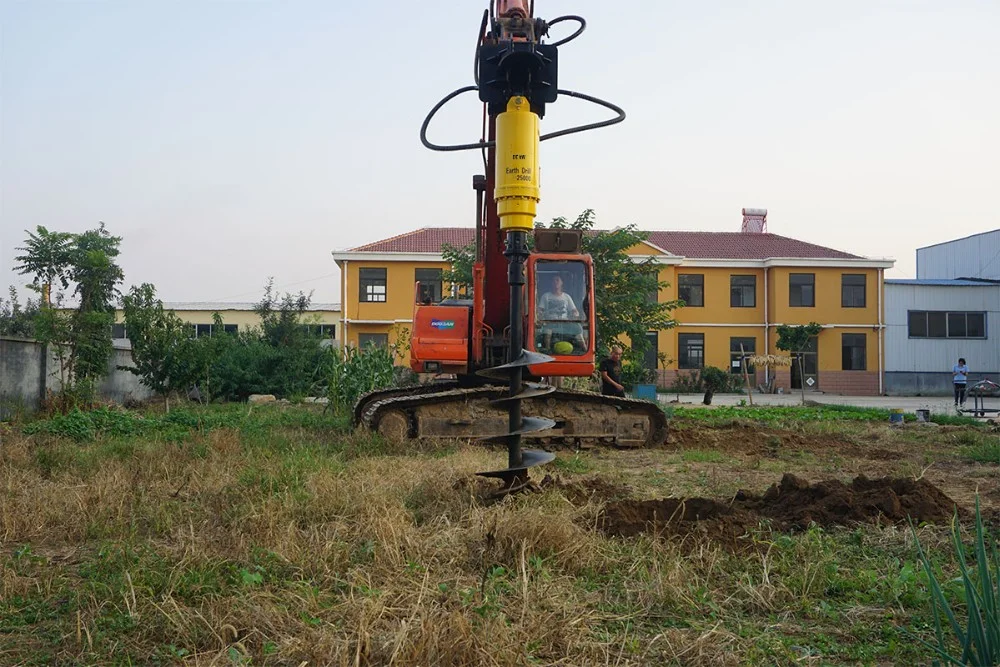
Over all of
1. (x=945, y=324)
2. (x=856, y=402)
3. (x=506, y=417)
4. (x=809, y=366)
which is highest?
(x=945, y=324)

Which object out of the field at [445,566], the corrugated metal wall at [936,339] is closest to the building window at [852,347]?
the corrugated metal wall at [936,339]

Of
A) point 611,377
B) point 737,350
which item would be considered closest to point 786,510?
point 611,377

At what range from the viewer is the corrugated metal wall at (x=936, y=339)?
40.7 m

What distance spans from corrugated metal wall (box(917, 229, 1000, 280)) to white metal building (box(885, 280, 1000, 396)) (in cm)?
476

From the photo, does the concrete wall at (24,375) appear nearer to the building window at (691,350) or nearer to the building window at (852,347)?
the building window at (691,350)

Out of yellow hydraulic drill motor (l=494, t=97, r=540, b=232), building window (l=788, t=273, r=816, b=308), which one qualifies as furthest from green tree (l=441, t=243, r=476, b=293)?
building window (l=788, t=273, r=816, b=308)

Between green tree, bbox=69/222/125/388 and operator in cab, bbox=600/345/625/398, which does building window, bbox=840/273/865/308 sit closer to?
operator in cab, bbox=600/345/625/398

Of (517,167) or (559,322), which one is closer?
(517,167)

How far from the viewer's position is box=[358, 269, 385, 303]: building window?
39.5m

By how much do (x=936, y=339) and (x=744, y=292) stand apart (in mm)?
A: 8904

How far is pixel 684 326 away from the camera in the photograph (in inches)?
1646

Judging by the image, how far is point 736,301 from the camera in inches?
1650

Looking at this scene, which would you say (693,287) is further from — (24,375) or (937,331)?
(24,375)

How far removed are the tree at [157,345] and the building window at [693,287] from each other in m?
27.5
